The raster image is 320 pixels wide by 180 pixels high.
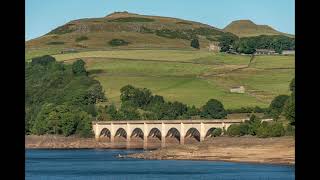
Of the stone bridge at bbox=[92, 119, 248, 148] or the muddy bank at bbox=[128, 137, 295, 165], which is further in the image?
the stone bridge at bbox=[92, 119, 248, 148]

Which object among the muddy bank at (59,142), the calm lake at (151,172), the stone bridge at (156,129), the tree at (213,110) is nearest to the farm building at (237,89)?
the tree at (213,110)

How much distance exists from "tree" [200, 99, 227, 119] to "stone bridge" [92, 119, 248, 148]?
3573 mm

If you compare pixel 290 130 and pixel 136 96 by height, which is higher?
pixel 136 96

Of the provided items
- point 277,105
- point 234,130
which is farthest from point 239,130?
point 277,105

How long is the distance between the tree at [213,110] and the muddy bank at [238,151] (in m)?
25.1

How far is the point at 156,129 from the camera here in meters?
187

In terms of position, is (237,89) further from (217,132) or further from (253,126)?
(253,126)

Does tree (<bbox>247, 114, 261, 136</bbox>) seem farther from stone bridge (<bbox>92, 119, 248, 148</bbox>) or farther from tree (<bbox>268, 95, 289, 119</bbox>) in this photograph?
stone bridge (<bbox>92, 119, 248, 148</bbox>)

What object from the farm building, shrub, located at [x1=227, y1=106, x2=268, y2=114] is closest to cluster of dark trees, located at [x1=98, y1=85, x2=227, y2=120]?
shrub, located at [x1=227, y1=106, x2=268, y2=114]

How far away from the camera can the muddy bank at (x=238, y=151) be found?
124938mm

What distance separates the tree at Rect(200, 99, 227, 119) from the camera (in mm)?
177125

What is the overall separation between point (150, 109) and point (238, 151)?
59.7 m

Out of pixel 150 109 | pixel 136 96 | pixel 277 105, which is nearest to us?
pixel 277 105
